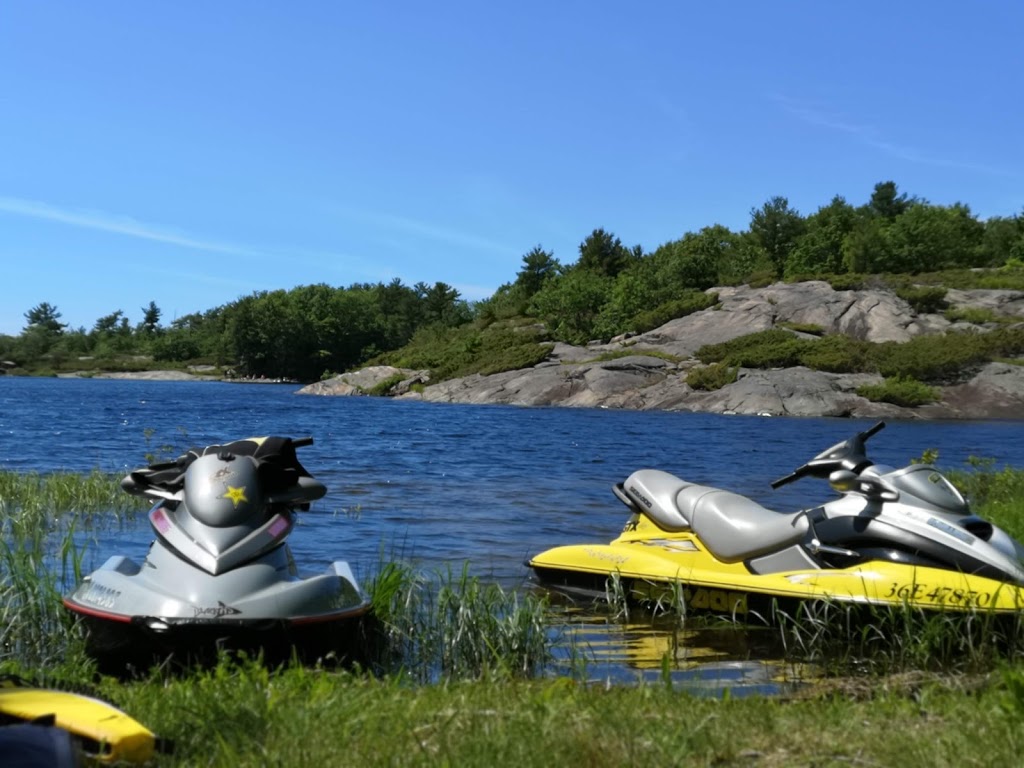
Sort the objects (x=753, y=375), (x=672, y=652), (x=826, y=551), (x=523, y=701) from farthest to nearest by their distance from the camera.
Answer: (x=753, y=375) → (x=826, y=551) → (x=672, y=652) → (x=523, y=701)

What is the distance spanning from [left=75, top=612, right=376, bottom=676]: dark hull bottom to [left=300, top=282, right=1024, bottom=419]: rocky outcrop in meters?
36.6

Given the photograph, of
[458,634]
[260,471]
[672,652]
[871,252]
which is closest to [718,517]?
[672,652]

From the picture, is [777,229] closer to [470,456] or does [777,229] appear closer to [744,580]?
[470,456]

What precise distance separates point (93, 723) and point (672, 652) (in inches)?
170

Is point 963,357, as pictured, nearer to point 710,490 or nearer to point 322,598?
point 710,490

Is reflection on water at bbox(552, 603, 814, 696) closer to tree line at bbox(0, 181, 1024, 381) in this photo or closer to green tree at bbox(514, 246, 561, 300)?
tree line at bbox(0, 181, 1024, 381)

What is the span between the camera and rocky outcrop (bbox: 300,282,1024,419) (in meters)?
40.9

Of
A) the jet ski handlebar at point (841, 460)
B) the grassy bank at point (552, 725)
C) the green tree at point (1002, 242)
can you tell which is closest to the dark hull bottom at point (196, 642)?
the grassy bank at point (552, 725)

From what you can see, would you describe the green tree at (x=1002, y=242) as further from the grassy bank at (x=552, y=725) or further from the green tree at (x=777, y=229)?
the grassy bank at (x=552, y=725)

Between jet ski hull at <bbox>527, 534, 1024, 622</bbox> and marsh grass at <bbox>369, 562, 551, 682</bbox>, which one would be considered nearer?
marsh grass at <bbox>369, 562, 551, 682</bbox>

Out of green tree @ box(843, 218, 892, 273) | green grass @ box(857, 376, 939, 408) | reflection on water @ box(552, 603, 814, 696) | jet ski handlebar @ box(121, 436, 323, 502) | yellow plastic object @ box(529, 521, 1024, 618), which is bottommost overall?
reflection on water @ box(552, 603, 814, 696)

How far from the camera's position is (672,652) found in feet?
23.0

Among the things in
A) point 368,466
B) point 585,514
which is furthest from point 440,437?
point 585,514

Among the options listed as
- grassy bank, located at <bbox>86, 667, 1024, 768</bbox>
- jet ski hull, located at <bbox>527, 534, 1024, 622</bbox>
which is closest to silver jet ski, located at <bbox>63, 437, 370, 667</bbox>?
grassy bank, located at <bbox>86, 667, 1024, 768</bbox>
